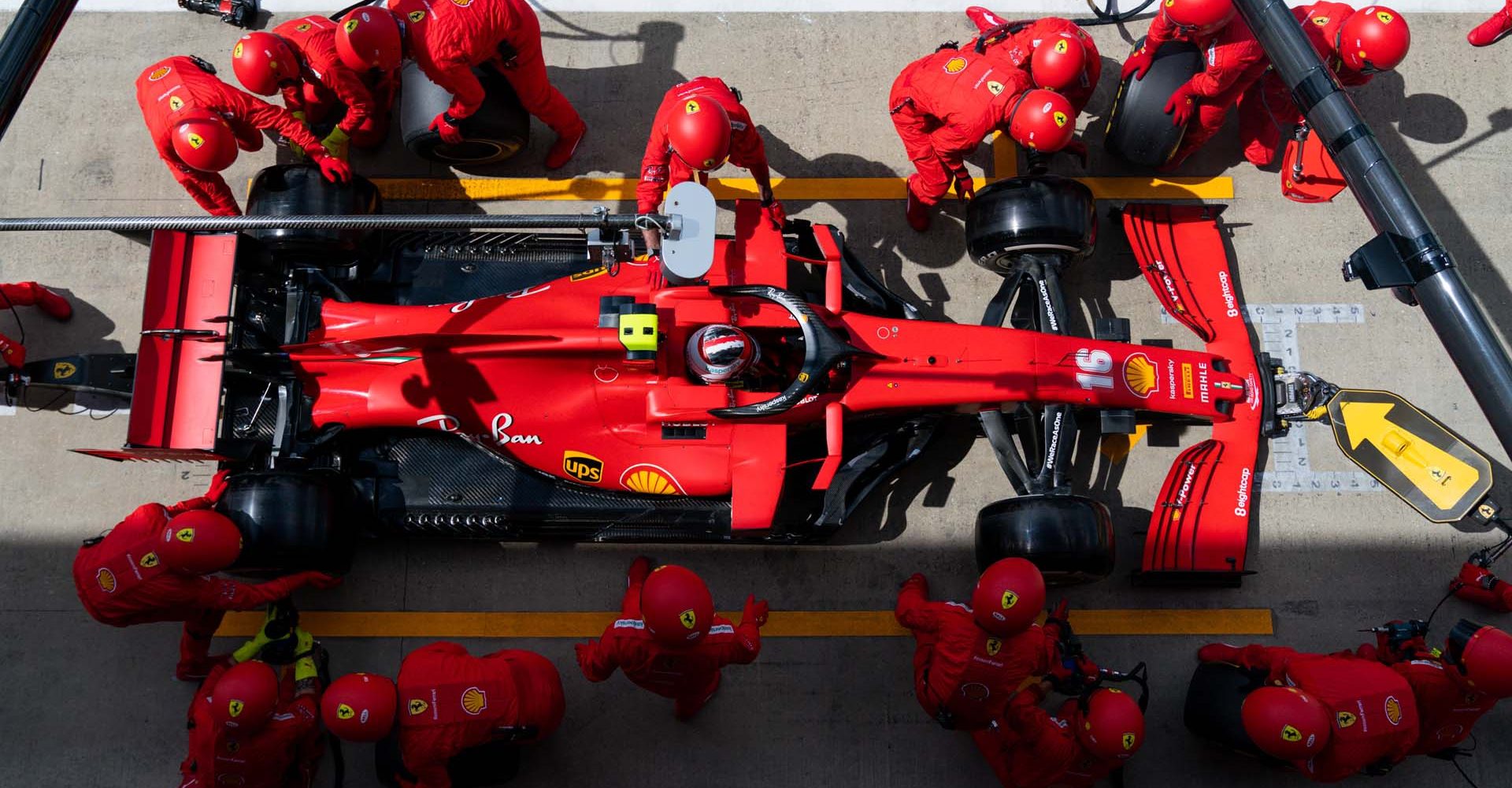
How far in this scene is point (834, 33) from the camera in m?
7.06

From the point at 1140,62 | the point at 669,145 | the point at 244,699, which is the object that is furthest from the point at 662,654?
the point at 1140,62

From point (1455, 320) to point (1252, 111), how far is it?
2.96m

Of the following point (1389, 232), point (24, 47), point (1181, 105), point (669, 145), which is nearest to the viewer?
point (24, 47)

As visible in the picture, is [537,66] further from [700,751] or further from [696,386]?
[700,751]

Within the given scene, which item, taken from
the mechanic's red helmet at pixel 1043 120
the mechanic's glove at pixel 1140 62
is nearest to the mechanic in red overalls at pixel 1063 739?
the mechanic's red helmet at pixel 1043 120

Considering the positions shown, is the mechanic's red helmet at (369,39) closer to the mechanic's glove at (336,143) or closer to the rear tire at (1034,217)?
the mechanic's glove at (336,143)

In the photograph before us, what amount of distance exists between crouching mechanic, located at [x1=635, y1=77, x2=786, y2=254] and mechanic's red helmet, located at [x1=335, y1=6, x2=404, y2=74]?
4.95 ft

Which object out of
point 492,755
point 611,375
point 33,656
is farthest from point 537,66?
point 33,656

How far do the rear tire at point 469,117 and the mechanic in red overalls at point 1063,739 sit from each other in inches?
179

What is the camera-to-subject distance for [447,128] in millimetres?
6004

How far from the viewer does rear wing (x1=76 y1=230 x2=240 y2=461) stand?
5.13 meters

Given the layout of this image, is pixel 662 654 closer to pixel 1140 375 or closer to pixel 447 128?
pixel 1140 375

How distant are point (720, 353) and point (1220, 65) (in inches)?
142

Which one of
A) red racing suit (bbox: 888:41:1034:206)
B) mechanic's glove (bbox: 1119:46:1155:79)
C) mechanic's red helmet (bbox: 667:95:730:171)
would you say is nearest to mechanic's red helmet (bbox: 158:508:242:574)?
mechanic's red helmet (bbox: 667:95:730:171)
